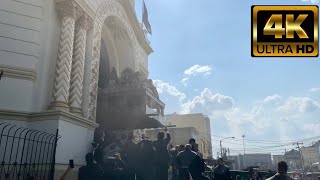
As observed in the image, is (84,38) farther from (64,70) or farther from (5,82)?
(5,82)

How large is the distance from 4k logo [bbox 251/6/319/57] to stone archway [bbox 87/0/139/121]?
744cm

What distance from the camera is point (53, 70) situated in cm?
1086

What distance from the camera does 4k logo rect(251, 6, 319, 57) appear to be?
265 inches

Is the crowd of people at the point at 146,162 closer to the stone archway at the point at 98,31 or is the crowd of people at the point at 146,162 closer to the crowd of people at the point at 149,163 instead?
the crowd of people at the point at 149,163

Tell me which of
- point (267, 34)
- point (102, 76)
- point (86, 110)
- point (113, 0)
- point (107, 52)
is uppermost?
point (113, 0)

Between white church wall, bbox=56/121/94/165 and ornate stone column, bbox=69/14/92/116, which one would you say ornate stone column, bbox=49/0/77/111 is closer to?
ornate stone column, bbox=69/14/92/116

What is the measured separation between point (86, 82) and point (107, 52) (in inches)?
211

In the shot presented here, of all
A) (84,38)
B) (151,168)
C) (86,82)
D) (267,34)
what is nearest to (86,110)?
(86,82)

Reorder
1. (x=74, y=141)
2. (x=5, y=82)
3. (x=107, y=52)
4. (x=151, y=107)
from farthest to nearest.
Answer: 1. (x=107, y=52)
2. (x=151, y=107)
3. (x=74, y=141)
4. (x=5, y=82)

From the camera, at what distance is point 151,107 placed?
571 inches

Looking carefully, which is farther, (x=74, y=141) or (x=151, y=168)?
(x=74, y=141)

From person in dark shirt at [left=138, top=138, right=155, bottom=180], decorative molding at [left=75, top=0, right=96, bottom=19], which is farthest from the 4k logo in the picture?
decorative molding at [left=75, top=0, right=96, bottom=19]

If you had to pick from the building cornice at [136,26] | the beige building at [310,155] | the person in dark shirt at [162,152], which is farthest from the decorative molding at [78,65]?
the beige building at [310,155]

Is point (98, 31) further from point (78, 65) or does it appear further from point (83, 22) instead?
point (78, 65)
